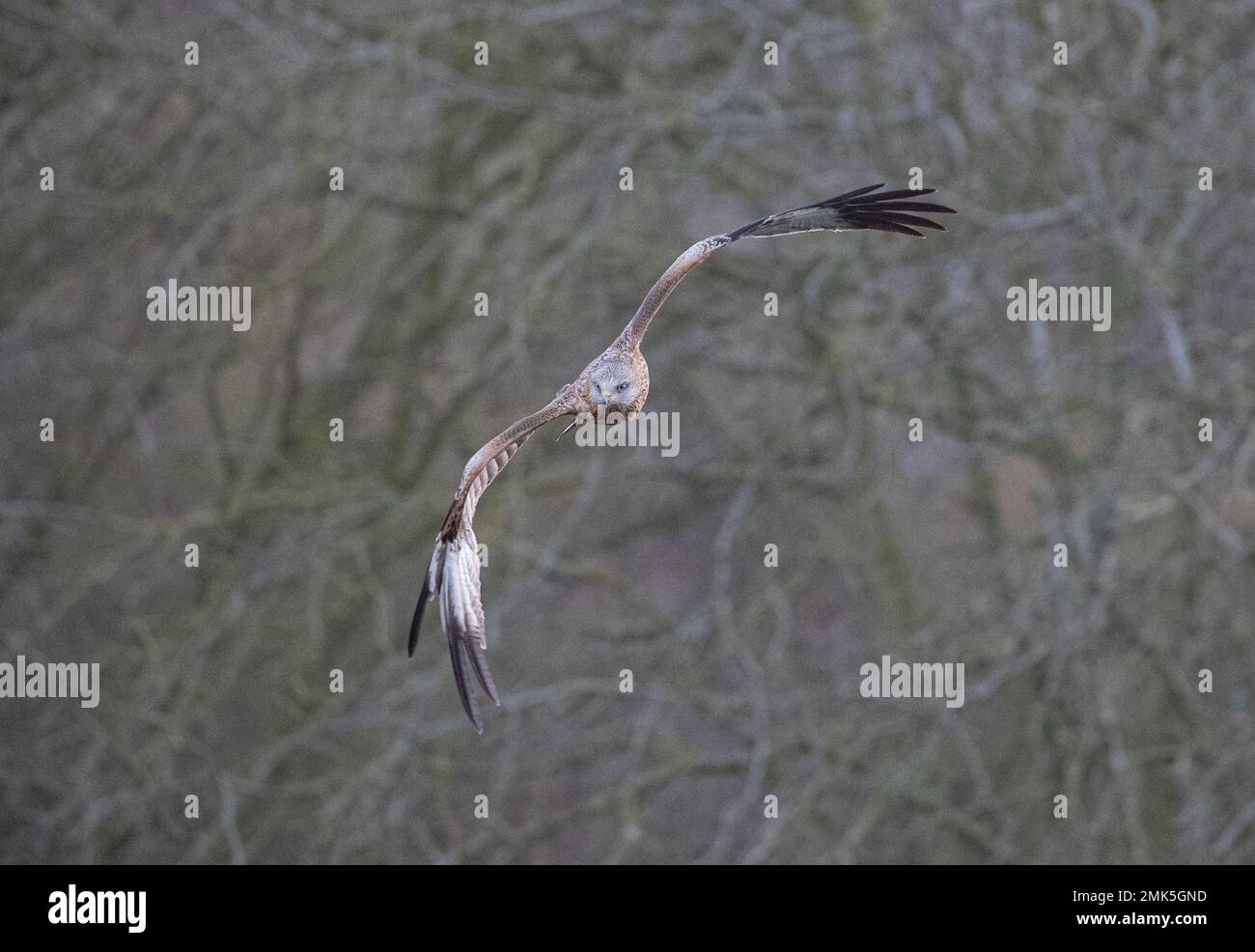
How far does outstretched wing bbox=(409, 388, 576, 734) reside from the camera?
2.59 metres

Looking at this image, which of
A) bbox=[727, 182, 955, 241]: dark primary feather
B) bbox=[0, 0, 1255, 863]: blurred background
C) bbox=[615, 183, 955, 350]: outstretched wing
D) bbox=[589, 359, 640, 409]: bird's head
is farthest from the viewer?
bbox=[0, 0, 1255, 863]: blurred background

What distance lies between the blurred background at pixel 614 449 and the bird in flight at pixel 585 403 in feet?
18.8

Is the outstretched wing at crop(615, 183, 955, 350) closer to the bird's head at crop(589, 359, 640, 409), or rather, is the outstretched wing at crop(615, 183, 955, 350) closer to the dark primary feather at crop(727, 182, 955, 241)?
the dark primary feather at crop(727, 182, 955, 241)

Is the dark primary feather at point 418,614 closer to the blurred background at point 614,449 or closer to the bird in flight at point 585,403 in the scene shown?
the bird in flight at point 585,403

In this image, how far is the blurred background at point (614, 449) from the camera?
29.6ft

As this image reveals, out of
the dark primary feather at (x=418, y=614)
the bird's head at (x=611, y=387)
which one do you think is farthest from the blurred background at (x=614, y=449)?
the bird's head at (x=611, y=387)

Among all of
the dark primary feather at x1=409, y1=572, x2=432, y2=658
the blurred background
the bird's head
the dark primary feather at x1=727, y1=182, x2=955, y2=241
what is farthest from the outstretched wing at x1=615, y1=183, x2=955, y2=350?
the blurred background

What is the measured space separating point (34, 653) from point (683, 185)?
4297 mm

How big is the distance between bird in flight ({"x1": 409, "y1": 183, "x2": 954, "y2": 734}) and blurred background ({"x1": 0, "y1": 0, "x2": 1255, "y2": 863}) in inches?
225

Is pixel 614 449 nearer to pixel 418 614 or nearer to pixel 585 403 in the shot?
pixel 418 614

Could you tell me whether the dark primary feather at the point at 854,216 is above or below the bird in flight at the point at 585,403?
above

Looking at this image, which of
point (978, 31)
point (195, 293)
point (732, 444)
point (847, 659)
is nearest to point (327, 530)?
point (195, 293)

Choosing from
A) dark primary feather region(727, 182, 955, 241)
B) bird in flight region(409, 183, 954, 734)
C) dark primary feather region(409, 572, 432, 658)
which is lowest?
dark primary feather region(409, 572, 432, 658)

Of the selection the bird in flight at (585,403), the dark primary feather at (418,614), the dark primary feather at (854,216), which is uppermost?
the dark primary feather at (854,216)
